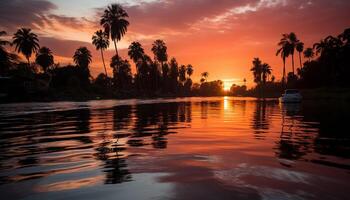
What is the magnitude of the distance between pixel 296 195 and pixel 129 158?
3595 millimetres

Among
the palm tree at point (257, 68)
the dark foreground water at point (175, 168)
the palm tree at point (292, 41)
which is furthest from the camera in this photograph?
the palm tree at point (257, 68)

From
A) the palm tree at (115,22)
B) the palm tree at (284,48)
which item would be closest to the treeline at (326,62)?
the palm tree at (284,48)

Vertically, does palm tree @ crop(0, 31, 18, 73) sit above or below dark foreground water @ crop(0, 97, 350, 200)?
above

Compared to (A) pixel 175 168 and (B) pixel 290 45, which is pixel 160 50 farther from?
(A) pixel 175 168

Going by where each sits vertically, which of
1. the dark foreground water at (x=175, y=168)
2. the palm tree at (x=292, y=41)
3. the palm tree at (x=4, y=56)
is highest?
the palm tree at (x=292, y=41)

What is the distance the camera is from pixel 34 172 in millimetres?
5172

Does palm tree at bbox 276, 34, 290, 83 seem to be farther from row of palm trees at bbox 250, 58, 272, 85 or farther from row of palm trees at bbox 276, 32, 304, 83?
row of palm trees at bbox 250, 58, 272, 85

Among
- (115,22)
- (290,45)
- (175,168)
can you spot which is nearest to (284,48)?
(290,45)

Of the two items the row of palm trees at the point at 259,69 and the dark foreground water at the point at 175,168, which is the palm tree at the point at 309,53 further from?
the dark foreground water at the point at 175,168

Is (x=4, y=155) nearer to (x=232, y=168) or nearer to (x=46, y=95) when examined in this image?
(x=232, y=168)

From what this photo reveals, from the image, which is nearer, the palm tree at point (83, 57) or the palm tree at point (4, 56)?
the palm tree at point (4, 56)

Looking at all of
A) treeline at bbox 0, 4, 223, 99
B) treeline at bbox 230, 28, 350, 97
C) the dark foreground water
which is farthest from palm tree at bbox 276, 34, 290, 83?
→ the dark foreground water

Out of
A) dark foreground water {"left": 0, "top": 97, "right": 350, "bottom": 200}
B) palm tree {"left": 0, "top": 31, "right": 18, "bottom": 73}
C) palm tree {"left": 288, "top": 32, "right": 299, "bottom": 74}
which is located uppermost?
palm tree {"left": 288, "top": 32, "right": 299, "bottom": 74}

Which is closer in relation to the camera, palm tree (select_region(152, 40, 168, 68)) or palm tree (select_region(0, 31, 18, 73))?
palm tree (select_region(0, 31, 18, 73))
